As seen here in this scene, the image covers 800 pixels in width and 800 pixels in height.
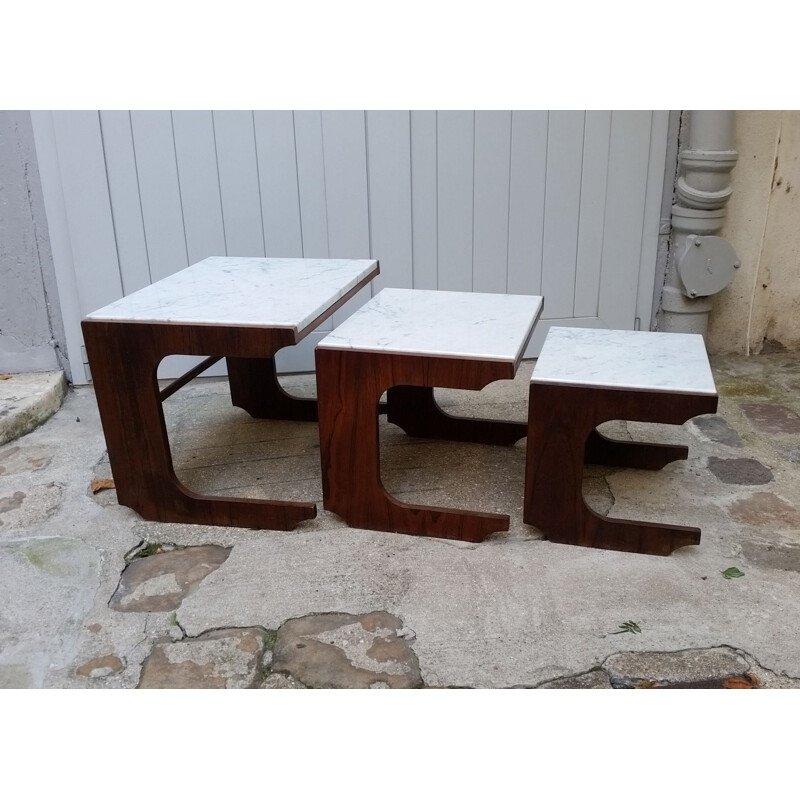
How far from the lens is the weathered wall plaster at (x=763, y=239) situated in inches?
120

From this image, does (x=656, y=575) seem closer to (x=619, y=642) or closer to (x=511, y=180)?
(x=619, y=642)

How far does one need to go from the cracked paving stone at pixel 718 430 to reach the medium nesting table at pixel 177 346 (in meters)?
1.26

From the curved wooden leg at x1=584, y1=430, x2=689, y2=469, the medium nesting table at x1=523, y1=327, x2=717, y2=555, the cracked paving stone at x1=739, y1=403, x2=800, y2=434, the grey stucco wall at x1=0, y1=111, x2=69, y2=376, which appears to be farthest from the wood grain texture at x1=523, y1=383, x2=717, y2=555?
the grey stucco wall at x1=0, y1=111, x2=69, y2=376

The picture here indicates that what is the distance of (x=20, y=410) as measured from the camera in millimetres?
2625

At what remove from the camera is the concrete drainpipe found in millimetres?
2924

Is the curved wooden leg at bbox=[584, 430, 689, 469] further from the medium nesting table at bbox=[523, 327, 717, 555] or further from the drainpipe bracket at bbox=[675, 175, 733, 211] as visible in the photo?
the drainpipe bracket at bbox=[675, 175, 733, 211]

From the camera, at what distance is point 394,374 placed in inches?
72.4

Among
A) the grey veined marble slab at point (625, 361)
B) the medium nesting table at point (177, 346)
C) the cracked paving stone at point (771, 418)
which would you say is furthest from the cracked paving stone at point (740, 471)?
the medium nesting table at point (177, 346)

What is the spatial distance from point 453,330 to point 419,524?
50 cm

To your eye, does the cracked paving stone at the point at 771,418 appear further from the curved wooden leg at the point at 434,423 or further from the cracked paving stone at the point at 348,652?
the cracked paving stone at the point at 348,652

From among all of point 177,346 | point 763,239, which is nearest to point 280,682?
point 177,346

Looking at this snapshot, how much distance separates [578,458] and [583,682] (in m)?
0.55

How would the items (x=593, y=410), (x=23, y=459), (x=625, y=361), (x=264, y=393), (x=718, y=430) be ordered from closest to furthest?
(x=593, y=410) → (x=625, y=361) → (x=23, y=459) → (x=718, y=430) → (x=264, y=393)

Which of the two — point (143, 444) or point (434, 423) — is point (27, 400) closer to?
point (143, 444)
